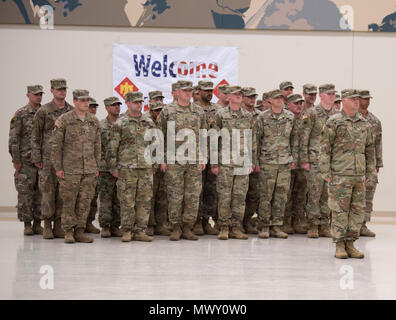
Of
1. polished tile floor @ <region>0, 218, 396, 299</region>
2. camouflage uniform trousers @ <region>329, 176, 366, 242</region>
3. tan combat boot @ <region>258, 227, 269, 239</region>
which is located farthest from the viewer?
tan combat boot @ <region>258, 227, 269, 239</region>

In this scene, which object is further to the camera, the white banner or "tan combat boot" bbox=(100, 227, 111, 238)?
the white banner

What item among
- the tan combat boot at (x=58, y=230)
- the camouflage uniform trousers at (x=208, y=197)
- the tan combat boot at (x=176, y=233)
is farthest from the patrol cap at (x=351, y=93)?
the tan combat boot at (x=58, y=230)

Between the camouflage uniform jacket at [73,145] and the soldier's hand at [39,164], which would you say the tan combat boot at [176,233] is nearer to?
the camouflage uniform jacket at [73,145]

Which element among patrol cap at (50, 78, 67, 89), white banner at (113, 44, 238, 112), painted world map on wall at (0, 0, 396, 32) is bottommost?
patrol cap at (50, 78, 67, 89)

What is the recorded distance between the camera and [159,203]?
7.75 metres

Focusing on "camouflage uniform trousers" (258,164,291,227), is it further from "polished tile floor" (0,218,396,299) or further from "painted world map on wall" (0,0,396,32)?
"painted world map on wall" (0,0,396,32)

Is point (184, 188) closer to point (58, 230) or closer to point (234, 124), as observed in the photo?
point (234, 124)

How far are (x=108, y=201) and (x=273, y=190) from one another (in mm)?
2100

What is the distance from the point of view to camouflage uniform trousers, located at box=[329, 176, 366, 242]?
5.95 metres

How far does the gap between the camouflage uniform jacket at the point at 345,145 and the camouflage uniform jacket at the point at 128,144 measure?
2209 millimetres

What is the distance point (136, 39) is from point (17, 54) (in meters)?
1.97

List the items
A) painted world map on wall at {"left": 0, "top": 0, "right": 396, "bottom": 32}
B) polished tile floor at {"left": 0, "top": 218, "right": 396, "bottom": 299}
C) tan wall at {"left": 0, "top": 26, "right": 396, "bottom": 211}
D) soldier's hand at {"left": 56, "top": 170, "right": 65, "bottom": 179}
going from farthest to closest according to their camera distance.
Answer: tan wall at {"left": 0, "top": 26, "right": 396, "bottom": 211}
painted world map on wall at {"left": 0, "top": 0, "right": 396, "bottom": 32}
soldier's hand at {"left": 56, "top": 170, "right": 65, "bottom": 179}
polished tile floor at {"left": 0, "top": 218, "right": 396, "bottom": 299}

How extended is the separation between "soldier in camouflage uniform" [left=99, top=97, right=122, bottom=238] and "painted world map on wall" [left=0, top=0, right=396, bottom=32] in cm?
259

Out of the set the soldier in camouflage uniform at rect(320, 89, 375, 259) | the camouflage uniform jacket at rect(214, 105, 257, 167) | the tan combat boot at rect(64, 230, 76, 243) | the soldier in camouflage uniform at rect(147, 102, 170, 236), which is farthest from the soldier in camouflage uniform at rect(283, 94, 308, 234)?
the tan combat boot at rect(64, 230, 76, 243)
